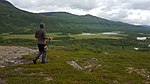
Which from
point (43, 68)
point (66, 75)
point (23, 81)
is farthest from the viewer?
point (43, 68)

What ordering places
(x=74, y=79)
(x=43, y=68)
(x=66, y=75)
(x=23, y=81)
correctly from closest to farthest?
(x=23, y=81)
(x=74, y=79)
(x=66, y=75)
(x=43, y=68)

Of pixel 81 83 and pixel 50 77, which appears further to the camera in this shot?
pixel 50 77

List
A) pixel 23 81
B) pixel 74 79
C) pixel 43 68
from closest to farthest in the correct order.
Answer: pixel 23 81 < pixel 74 79 < pixel 43 68

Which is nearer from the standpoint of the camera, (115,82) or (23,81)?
(23,81)

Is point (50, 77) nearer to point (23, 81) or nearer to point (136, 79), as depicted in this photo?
point (23, 81)

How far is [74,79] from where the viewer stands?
69.2 ft

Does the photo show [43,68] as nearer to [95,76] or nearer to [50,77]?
[50,77]

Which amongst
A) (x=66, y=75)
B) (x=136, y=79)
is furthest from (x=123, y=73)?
(x=66, y=75)

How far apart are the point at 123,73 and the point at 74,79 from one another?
7202mm

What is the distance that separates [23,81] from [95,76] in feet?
23.8

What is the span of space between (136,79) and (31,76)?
10664 millimetres

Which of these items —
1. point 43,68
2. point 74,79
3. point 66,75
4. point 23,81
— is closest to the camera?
point 23,81

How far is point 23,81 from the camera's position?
779 inches

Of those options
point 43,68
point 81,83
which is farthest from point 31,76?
point 81,83
